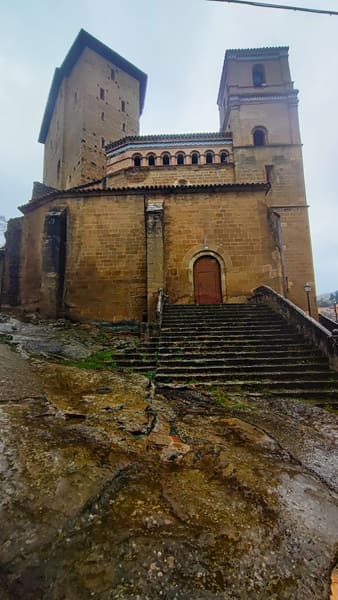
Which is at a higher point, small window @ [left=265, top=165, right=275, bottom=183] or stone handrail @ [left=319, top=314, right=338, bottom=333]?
small window @ [left=265, top=165, right=275, bottom=183]

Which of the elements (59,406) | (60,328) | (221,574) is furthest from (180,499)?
(60,328)

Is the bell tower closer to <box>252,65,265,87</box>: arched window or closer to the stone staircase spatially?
Result: <box>252,65,265,87</box>: arched window

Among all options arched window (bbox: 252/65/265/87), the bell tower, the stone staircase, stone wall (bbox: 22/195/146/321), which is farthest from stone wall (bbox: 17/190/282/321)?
arched window (bbox: 252/65/265/87)

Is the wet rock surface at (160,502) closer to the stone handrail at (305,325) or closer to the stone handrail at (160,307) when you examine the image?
the stone handrail at (305,325)

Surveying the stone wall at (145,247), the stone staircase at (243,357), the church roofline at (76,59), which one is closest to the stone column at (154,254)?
the stone wall at (145,247)

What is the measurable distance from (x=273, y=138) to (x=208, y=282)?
A: 47.1 ft

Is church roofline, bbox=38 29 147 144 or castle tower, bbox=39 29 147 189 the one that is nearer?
castle tower, bbox=39 29 147 189

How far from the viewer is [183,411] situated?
16.9ft

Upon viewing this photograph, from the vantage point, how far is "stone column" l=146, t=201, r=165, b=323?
12.8 meters

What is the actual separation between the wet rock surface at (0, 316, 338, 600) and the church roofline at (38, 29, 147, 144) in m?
30.6

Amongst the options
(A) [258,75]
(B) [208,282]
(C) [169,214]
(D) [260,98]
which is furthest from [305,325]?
(A) [258,75]

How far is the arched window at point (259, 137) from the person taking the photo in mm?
21359

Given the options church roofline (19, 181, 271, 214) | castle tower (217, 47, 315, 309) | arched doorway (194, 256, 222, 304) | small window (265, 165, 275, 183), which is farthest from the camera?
small window (265, 165, 275, 183)

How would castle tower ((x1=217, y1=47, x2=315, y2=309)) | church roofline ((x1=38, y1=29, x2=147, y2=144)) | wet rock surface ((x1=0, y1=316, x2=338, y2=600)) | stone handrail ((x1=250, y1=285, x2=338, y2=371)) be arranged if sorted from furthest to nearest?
1. church roofline ((x1=38, y1=29, x2=147, y2=144))
2. castle tower ((x1=217, y1=47, x2=315, y2=309))
3. stone handrail ((x1=250, y1=285, x2=338, y2=371))
4. wet rock surface ((x1=0, y1=316, x2=338, y2=600))
